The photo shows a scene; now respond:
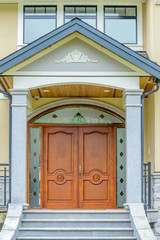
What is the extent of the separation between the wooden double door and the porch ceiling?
1.00 m

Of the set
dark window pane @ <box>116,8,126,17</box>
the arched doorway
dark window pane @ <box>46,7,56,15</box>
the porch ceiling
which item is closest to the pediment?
the porch ceiling

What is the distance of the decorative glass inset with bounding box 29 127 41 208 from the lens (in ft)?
34.4

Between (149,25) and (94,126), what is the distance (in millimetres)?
3058

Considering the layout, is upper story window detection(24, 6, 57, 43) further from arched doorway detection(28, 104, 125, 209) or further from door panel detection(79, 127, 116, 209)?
door panel detection(79, 127, 116, 209)

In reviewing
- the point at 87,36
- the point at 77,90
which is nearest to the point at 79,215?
the point at 77,90

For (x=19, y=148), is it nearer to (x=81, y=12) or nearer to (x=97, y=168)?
(x=97, y=168)

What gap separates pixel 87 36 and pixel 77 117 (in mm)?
2885

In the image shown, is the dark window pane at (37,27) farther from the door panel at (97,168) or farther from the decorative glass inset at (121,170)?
the decorative glass inset at (121,170)

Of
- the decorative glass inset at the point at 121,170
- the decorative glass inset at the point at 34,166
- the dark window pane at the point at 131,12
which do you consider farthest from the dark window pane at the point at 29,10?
the decorative glass inset at the point at 121,170

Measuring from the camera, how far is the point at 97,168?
10594mm

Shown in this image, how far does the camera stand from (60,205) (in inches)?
411

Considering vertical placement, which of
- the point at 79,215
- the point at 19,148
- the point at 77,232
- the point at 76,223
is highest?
the point at 19,148

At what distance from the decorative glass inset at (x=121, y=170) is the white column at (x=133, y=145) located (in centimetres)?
214

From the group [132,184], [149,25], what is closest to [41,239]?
[132,184]
